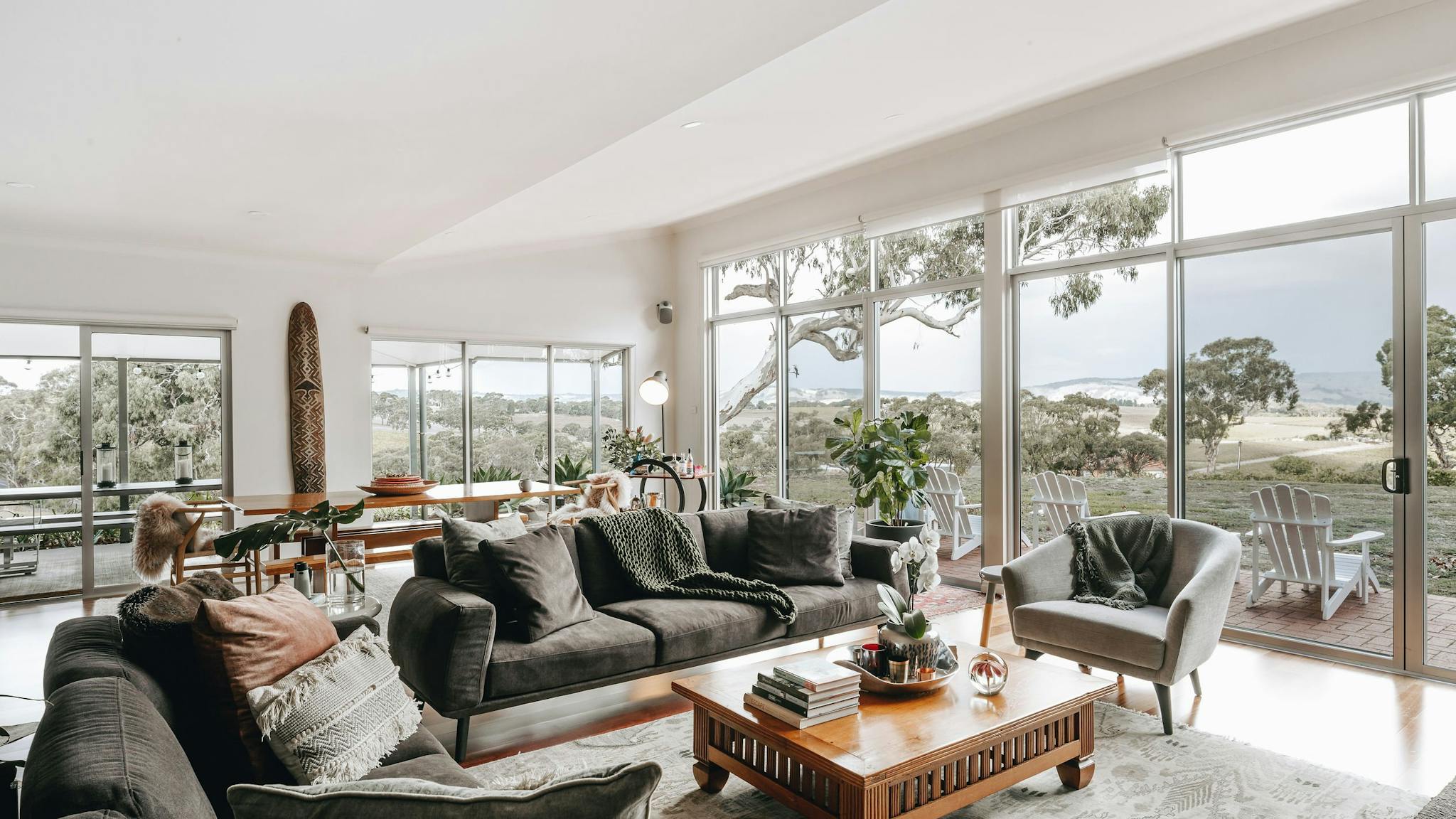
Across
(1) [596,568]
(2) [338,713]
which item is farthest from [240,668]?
(1) [596,568]

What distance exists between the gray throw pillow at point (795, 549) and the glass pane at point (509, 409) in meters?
4.21

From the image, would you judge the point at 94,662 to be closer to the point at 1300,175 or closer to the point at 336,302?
the point at 1300,175

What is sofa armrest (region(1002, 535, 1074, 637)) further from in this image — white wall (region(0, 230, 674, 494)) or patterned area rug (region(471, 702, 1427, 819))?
white wall (region(0, 230, 674, 494))

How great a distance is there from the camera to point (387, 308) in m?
7.15

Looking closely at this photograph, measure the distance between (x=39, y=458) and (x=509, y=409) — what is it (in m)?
3.46

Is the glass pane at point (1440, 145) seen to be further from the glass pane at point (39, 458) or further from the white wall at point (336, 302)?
the glass pane at point (39, 458)

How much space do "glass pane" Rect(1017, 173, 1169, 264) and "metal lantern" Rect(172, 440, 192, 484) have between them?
6286 mm

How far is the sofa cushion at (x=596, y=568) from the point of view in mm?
3775

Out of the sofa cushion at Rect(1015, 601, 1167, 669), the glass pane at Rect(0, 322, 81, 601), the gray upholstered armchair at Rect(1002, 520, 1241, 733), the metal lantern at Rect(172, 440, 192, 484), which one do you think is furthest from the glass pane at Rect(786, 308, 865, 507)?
the glass pane at Rect(0, 322, 81, 601)

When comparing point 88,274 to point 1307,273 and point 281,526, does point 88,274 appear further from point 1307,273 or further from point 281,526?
point 1307,273

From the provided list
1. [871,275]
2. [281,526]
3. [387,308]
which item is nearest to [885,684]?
[281,526]

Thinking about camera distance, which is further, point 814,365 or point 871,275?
point 814,365

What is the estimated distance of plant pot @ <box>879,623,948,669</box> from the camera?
8.87ft

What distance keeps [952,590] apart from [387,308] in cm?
521
